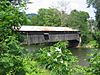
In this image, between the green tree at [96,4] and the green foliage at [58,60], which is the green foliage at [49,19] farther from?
the green foliage at [58,60]

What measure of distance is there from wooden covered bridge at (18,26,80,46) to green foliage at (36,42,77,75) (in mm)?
24048

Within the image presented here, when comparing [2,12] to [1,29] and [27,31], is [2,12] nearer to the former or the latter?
[1,29]

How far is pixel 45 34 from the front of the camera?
34.2 m

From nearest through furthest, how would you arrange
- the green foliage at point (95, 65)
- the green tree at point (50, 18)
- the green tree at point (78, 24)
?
the green foliage at point (95, 65)
the green tree at point (78, 24)
the green tree at point (50, 18)

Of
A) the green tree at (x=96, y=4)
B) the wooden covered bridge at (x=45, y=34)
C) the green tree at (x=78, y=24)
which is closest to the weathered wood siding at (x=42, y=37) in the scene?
the wooden covered bridge at (x=45, y=34)

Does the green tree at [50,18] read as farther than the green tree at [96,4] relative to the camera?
Yes

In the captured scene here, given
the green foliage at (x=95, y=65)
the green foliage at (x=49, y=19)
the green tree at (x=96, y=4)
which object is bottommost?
the green foliage at (x=49, y=19)

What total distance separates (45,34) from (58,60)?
30.3 metres

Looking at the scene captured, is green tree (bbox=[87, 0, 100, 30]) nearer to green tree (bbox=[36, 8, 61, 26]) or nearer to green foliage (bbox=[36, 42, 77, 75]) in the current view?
green tree (bbox=[36, 8, 61, 26])

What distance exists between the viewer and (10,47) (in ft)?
12.7

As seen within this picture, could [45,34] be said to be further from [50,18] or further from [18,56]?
[18,56]

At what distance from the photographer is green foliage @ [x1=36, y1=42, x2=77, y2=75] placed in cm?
385

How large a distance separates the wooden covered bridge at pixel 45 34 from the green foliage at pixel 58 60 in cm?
2405

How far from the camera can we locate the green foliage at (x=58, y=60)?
3846 mm
